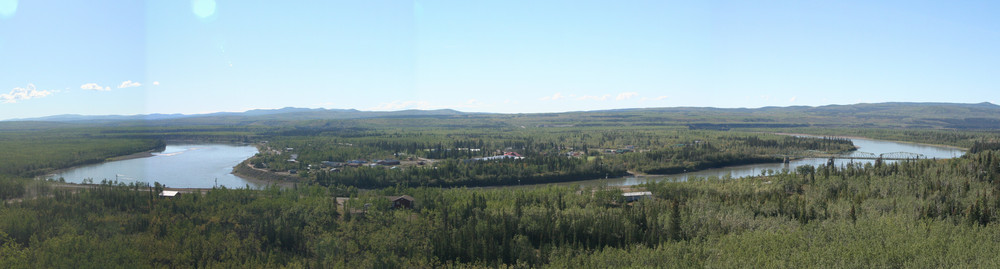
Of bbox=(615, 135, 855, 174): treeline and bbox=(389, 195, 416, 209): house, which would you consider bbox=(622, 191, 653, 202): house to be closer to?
bbox=(389, 195, 416, 209): house

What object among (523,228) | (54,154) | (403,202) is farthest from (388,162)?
(54,154)

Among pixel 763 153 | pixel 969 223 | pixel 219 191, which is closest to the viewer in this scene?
pixel 969 223

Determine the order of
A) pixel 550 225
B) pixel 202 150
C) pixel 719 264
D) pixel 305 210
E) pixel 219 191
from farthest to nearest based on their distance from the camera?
pixel 202 150 < pixel 219 191 < pixel 305 210 < pixel 550 225 < pixel 719 264

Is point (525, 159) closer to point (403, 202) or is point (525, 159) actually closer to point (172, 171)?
point (403, 202)

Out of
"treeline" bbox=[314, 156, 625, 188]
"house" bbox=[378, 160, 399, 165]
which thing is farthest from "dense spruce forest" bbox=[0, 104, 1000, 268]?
"house" bbox=[378, 160, 399, 165]

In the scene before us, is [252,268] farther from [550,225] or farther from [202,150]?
[202,150]

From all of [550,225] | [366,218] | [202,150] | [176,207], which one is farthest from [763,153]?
[202,150]
